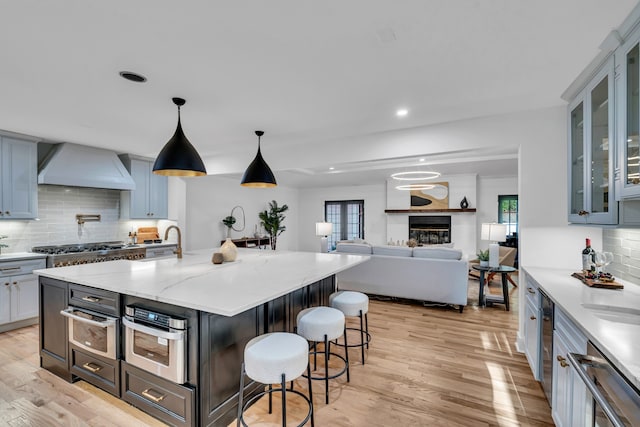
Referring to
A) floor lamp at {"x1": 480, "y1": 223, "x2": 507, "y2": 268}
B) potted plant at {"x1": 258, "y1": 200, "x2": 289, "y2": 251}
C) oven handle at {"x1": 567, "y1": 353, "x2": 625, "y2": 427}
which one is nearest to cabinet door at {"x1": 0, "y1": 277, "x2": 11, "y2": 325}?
potted plant at {"x1": 258, "y1": 200, "x2": 289, "y2": 251}

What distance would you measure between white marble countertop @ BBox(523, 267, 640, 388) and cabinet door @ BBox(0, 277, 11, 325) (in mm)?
5480

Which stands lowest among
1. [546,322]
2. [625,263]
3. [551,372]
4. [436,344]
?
[436,344]

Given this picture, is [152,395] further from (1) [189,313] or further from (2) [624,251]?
(2) [624,251]

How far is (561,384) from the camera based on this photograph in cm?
172

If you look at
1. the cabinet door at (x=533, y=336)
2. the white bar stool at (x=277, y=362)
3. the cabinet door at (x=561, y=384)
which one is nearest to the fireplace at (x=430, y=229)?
the cabinet door at (x=533, y=336)

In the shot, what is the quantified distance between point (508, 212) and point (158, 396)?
323 inches

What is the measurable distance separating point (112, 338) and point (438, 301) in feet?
13.0

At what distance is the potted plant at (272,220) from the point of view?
8367mm

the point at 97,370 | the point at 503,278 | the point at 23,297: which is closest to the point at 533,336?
the point at 503,278

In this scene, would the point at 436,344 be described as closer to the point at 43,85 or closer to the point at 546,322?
the point at 546,322

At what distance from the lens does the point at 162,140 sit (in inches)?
164

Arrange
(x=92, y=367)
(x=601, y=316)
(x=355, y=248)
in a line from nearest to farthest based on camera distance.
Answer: (x=601, y=316), (x=92, y=367), (x=355, y=248)

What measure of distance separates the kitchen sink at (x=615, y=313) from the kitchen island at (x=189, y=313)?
5.56 feet

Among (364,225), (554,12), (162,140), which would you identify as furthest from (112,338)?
(364,225)
